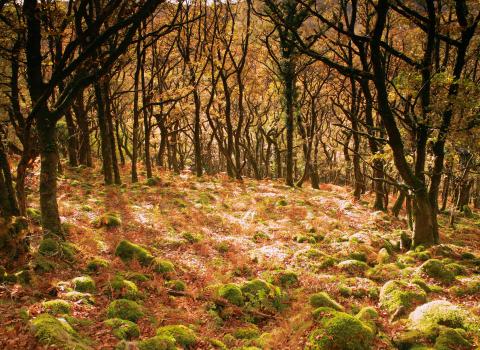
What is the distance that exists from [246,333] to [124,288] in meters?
2.71

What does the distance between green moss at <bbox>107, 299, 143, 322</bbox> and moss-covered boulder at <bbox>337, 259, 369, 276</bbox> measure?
19.3 ft

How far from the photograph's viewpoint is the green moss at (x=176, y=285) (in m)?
8.88

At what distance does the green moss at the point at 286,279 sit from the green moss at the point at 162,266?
2.71m

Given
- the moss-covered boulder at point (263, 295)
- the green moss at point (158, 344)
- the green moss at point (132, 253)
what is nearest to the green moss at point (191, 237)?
the green moss at point (132, 253)

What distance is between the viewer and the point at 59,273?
8.22 metres

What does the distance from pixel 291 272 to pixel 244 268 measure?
1379mm

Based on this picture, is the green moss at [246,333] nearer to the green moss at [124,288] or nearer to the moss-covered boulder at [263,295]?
the moss-covered boulder at [263,295]

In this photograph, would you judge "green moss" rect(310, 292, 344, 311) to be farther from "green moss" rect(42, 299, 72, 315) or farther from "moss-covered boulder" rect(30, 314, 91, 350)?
"green moss" rect(42, 299, 72, 315)

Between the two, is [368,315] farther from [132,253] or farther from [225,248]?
[132,253]

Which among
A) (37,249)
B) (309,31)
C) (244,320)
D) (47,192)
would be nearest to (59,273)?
(37,249)

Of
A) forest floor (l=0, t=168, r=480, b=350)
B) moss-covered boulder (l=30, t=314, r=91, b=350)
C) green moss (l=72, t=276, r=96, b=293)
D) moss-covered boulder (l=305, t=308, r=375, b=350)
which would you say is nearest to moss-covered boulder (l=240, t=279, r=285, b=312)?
forest floor (l=0, t=168, r=480, b=350)

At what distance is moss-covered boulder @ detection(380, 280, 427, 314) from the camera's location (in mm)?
8070

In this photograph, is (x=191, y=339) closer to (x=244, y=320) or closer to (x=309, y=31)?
(x=244, y=320)

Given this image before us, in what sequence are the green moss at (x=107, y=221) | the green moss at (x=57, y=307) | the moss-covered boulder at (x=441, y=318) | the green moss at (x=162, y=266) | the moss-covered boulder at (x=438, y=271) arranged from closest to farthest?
the green moss at (x=57, y=307), the moss-covered boulder at (x=441, y=318), the moss-covered boulder at (x=438, y=271), the green moss at (x=162, y=266), the green moss at (x=107, y=221)
